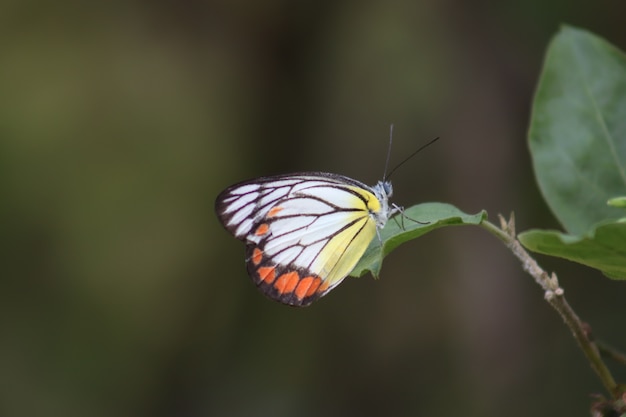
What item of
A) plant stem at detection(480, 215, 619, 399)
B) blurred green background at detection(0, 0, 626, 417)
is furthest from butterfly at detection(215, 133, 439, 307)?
blurred green background at detection(0, 0, 626, 417)

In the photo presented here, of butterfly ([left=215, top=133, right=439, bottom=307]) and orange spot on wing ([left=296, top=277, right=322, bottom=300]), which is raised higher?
butterfly ([left=215, top=133, right=439, bottom=307])

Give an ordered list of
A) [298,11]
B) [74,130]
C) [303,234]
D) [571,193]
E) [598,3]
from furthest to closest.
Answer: [74,130] → [298,11] → [598,3] → [303,234] → [571,193]

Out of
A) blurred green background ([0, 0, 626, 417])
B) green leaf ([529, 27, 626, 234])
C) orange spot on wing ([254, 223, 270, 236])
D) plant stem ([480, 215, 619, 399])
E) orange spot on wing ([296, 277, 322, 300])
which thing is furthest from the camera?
blurred green background ([0, 0, 626, 417])

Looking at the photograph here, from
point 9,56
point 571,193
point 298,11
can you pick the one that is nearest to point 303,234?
point 571,193

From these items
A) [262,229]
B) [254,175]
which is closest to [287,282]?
[262,229]

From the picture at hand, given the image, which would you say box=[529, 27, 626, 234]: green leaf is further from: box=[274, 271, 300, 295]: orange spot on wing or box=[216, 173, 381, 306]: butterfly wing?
box=[274, 271, 300, 295]: orange spot on wing

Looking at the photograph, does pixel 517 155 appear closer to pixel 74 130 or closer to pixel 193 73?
pixel 193 73

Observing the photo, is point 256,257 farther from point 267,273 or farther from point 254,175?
point 254,175
